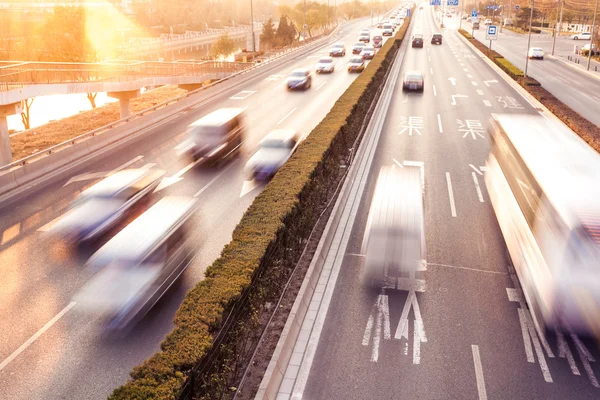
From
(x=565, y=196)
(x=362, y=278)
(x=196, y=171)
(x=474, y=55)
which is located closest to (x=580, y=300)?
(x=565, y=196)

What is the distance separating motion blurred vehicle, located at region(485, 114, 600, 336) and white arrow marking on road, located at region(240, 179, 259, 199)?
9009 millimetres

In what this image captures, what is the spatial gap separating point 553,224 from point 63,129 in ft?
136

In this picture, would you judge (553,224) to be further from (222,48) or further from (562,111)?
(222,48)

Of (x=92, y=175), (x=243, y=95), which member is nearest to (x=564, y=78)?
(x=243, y=95)

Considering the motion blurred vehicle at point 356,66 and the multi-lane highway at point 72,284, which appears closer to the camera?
the multi-lane highway at point 72,284

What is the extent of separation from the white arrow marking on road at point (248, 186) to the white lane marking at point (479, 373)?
11.0m

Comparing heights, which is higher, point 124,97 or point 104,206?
point 124,97

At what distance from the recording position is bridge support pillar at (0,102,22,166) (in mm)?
30312

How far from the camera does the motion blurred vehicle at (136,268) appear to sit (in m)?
12.0

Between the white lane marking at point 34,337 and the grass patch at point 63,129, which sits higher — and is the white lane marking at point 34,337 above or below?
above

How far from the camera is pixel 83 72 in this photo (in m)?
35.0

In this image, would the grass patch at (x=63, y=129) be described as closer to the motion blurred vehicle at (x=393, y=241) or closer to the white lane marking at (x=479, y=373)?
the motion blurred vehicle at (x=393, y=241)

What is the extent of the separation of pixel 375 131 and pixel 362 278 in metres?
16.1

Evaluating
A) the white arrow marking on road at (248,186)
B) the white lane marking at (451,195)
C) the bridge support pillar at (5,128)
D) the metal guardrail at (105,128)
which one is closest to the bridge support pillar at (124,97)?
the metal guardrail at (105,128)
